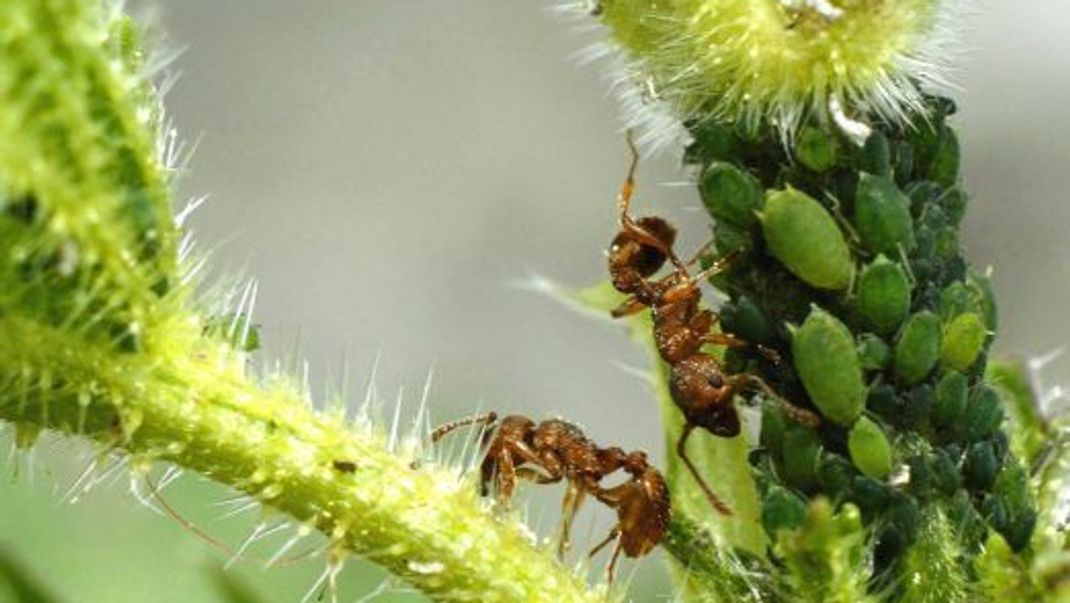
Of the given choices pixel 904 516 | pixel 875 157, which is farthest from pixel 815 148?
pixel 904 516

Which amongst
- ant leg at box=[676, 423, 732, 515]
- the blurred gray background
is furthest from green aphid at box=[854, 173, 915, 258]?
the blurred gray background

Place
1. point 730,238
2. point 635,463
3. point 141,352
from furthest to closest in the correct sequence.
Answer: point 635,463, point 730,238, point 141,352

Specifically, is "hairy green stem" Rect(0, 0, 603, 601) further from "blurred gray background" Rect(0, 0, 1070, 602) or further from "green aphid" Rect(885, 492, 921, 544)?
"blurred gray background" Rect(0, 0, 1070, 602)

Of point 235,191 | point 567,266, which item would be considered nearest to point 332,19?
point 235,191

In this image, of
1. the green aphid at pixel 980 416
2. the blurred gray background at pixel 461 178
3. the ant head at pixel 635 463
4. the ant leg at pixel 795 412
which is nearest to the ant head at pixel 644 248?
the ant head at pixel 635 463

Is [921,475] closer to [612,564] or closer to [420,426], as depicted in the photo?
[612,564]

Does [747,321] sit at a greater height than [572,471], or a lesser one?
greater

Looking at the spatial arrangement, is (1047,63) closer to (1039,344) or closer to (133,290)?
(1039,344)
